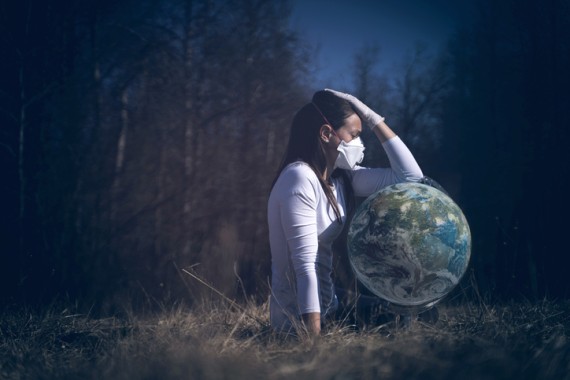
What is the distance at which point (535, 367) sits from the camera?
2246mm

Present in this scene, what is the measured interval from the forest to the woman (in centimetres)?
247

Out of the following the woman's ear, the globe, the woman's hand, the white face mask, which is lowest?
the globe

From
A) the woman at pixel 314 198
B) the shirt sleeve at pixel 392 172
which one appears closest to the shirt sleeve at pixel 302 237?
the woman at pixel 314 198

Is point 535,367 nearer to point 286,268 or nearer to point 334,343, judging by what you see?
point 334,343

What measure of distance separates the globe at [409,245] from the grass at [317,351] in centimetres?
27

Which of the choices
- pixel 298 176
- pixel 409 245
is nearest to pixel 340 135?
pixel 298 176

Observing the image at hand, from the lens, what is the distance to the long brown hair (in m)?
3.21

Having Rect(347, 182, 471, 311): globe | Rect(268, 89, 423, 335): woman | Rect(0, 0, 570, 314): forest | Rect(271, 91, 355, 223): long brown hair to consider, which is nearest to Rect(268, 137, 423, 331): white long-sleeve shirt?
Rect(268, 89, 423, 335): woman

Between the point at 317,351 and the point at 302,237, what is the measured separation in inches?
25.9

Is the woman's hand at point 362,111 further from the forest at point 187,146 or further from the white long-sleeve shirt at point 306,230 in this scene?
the forest at point 187,146

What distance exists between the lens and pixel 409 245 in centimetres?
296

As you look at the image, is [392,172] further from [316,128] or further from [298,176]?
[298,176]

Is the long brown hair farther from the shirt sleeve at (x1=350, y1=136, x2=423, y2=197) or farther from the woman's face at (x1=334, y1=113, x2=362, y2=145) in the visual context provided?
the shirt sleeve at (x1=350, y1=136, x2=423, y2=197)

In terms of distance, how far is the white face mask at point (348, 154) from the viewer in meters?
3.28
